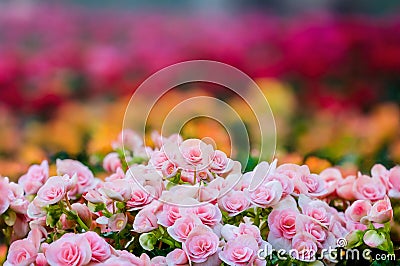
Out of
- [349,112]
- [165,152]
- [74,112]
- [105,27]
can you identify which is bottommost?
[165,152]

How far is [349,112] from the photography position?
171 centimetres

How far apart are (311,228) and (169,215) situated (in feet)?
0.46

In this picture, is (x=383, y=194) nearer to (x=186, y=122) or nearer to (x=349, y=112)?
(x=186, y=122)

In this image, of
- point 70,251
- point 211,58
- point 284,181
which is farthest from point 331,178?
point 211,58

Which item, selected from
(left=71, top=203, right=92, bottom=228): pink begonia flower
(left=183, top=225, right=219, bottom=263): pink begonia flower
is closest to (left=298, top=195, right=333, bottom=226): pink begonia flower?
(left=183, top=225, right=219, bottom=263): pink begonia flower

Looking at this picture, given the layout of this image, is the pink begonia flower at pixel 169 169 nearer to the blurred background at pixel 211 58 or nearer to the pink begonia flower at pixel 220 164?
the pink begonia flower at pixel 220 164

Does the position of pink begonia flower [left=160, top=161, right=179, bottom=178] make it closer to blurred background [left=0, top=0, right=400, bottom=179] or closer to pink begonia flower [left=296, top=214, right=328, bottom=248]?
pink begonia flower [left=296, top=214, right=328, bottom=248]

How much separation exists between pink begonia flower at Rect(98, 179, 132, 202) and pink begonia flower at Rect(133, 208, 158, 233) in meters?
0.02

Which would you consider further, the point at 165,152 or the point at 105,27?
the point at 105,27

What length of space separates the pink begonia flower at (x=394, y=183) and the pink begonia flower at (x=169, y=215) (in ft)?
0.76

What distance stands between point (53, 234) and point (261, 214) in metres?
0.21

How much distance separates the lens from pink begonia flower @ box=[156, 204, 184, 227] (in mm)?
737

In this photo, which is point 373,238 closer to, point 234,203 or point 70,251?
point 234,203

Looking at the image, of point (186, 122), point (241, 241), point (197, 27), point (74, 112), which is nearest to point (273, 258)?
point (241, 241)
